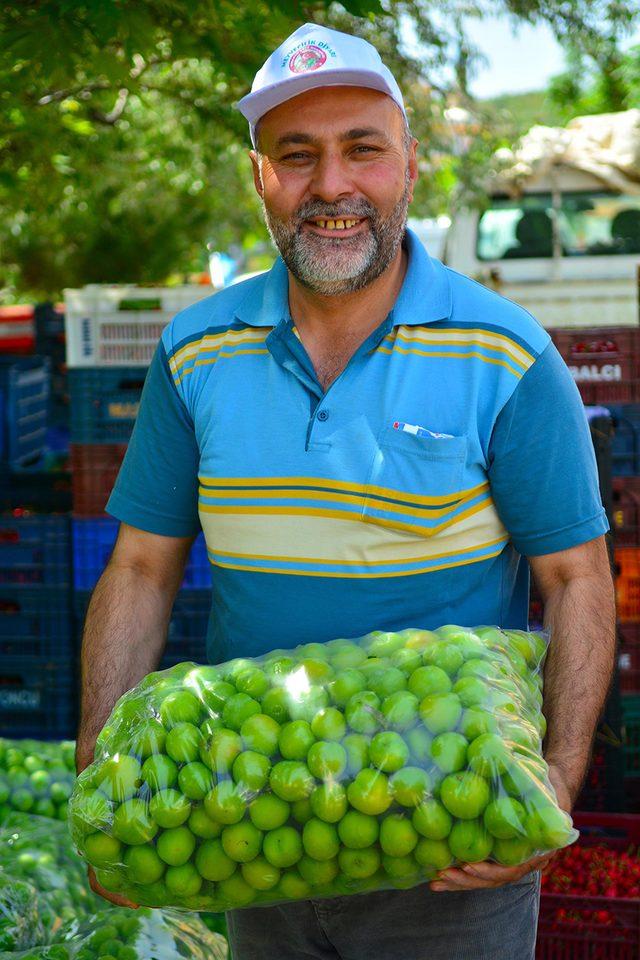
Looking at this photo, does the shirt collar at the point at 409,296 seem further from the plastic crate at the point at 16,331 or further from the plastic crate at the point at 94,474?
the plastic crate at the point at 16,331

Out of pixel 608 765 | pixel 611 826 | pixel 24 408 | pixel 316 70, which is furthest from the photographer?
pixel 24 408

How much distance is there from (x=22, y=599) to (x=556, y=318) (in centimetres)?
331

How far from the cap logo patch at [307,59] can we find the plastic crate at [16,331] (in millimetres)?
6251

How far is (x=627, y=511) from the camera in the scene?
436 cm

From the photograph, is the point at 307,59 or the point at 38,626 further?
the point at 38,626

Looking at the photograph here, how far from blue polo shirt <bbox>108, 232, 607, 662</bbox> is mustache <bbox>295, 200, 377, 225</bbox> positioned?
0.15 meters

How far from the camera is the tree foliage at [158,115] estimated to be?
10.2 ft

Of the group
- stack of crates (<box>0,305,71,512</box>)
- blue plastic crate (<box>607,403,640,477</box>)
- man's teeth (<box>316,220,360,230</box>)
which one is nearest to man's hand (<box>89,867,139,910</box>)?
man's teeth (<box>316,220,360,230</box>)

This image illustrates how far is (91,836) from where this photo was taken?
6.05 ft

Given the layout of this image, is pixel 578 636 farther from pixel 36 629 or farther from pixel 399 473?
pixel 36 629

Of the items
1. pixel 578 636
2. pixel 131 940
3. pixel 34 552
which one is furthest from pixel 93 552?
pixel 578 636

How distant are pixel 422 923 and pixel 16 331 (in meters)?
7.39

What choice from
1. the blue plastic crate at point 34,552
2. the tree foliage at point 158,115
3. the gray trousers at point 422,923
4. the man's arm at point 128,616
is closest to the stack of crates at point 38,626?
the blue plastic crate at point 34,552

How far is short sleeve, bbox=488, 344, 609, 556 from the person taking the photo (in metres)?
2.07
